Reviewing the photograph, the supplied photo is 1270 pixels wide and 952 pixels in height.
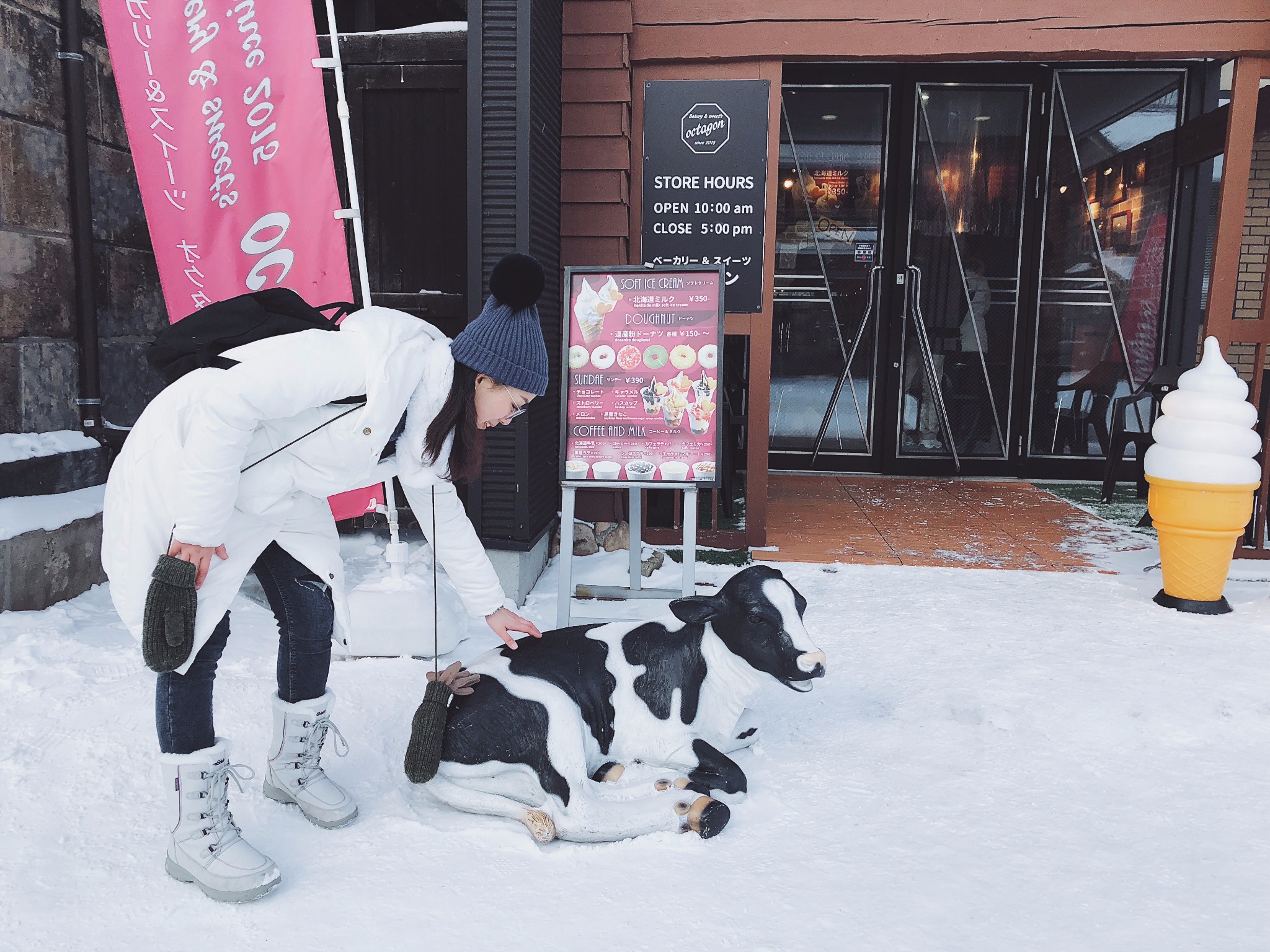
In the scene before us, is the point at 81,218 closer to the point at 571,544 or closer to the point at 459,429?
the point at 571,544

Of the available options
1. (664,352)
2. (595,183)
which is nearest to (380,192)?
(595,183)

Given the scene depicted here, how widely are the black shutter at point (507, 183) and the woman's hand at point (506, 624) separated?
146cm

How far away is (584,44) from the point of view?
14.9 ft

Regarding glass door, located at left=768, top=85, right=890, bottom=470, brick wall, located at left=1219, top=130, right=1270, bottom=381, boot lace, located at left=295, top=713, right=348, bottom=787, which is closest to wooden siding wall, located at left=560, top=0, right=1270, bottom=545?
glass door, located at left=768, top=85, right=890, bottom=470

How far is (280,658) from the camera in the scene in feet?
7.35

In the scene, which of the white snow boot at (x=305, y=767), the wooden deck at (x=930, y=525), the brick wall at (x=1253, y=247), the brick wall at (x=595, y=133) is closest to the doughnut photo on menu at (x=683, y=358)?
the brick wall at (x=595, y=133)

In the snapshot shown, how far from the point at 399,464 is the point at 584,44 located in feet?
10.8

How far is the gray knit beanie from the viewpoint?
191cm

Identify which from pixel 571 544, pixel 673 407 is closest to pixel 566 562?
pixel 571 544

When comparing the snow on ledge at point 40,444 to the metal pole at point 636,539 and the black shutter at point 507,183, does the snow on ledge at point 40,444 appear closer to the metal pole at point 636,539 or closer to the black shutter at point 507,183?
the black shutter at point 507,183

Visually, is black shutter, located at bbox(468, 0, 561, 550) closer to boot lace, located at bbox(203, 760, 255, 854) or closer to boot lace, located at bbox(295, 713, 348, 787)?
boot lace, located at bbox(295, 713, 348, 787)

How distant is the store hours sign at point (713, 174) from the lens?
4.59 metres

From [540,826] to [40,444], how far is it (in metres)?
2.75

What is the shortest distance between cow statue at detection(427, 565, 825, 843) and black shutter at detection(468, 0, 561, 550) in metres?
1.35
